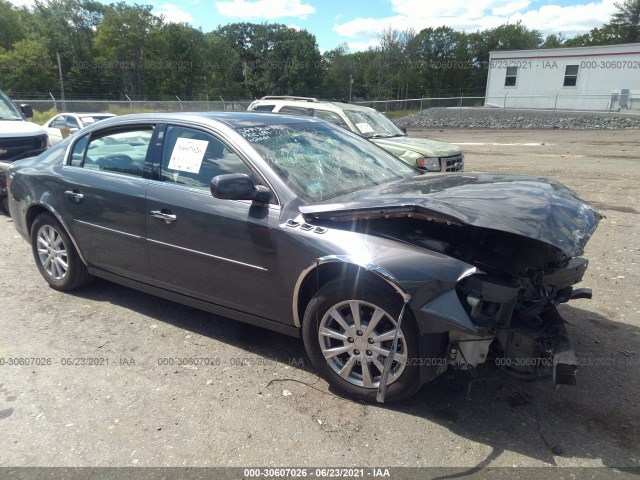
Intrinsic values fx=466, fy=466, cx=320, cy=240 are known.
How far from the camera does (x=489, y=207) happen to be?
275cm

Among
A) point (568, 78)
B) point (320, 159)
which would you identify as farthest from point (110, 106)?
point (568, 78)

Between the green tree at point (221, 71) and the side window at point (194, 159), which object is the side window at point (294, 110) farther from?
the green tree at point (221, 71)

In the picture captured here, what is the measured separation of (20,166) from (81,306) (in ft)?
5.62

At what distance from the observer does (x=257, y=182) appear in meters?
3.23

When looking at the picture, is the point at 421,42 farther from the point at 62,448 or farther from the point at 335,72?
the point at 62,448

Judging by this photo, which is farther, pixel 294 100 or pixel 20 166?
pixel 294 100

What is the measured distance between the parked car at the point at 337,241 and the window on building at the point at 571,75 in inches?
1431

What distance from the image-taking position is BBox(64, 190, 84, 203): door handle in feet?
13.7

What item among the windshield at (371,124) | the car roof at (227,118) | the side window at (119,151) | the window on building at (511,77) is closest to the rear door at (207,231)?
the car roof at (227,118)

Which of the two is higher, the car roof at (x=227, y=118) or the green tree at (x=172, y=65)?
the green tree at (x=172, y=65)

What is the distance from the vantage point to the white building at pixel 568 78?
104 ft

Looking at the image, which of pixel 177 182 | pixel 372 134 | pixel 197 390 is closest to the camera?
pixel 197 390

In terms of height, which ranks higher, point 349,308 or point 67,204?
point 67,204

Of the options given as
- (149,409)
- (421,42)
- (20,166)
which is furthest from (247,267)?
(421,42)
